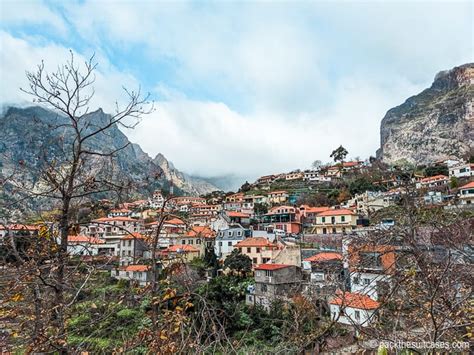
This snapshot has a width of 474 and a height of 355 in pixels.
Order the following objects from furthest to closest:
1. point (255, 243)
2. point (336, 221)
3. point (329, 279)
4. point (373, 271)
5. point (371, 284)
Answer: point (336, 221), point (255, 243), point (329, 279), point (373, 271), point (371, 284)

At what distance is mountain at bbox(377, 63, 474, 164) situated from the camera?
83.8m

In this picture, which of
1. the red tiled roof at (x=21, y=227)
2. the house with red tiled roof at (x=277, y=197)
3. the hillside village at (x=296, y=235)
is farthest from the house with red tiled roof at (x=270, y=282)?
the house with red tiled roof at (x=277, y=197)

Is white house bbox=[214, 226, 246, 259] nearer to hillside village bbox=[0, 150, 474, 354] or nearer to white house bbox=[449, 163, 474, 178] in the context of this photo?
hillside village bbox=[0, 150, 474, 354]

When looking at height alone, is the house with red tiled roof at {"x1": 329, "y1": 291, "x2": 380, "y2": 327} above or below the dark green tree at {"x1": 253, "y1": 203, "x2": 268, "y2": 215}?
below

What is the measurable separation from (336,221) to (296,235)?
4.77 m

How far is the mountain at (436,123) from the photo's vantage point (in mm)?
83750

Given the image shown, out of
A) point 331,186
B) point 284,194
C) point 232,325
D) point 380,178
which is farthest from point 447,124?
point 380,178

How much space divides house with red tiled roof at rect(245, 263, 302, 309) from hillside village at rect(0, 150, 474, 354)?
7 centimetres

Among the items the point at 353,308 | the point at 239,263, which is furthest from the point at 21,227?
the point at 239,263

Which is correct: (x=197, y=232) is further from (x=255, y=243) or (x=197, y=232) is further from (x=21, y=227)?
(x=255, y=243)

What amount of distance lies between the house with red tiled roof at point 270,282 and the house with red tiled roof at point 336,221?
14.5 meters

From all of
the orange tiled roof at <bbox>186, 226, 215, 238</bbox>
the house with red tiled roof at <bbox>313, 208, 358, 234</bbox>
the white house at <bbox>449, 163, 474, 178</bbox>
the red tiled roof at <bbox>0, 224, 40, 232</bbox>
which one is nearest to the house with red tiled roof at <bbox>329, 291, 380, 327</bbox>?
the orange tiled roof at <bbox>186, 226, 215, 238</bbox>

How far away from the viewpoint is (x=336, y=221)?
122ft

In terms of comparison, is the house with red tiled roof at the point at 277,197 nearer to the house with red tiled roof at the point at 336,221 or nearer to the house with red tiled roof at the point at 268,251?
the house with red tiled roof at the point at 336,221
